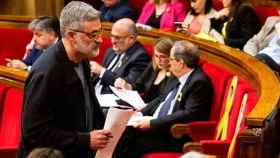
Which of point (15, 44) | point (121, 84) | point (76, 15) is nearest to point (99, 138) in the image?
point (76, 15)

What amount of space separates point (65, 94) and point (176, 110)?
144 cm

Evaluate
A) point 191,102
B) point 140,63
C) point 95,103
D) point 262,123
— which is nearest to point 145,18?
point 140,63

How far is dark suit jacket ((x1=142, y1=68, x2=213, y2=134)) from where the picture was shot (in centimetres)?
348

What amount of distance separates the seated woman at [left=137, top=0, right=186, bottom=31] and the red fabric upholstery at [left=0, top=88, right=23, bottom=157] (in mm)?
2228

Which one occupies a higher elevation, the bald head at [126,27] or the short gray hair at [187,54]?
the bald head at [126,27]

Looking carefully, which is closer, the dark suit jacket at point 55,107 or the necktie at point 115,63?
the dark suit jacket at point 55,107

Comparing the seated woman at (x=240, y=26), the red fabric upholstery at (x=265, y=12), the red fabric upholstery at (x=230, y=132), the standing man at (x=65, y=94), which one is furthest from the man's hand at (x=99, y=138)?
the red fabric upholstery at (x=265, y=12)

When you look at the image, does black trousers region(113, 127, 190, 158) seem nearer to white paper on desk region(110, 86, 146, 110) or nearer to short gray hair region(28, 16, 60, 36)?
white paper on desk region(110, 86, 146, 110)

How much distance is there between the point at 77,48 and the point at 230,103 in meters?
1.09

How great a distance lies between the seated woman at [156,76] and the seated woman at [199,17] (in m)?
0.91

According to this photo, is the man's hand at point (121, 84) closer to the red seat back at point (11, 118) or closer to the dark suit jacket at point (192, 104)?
the dark suit jacket at point (192, 104)

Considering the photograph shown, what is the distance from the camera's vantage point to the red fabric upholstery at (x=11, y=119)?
3.23 metres

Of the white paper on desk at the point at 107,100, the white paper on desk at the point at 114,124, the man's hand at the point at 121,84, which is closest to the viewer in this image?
the white paper on desk at the point at 114,124

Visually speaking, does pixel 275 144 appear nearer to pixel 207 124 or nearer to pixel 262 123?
pixel 262 123
